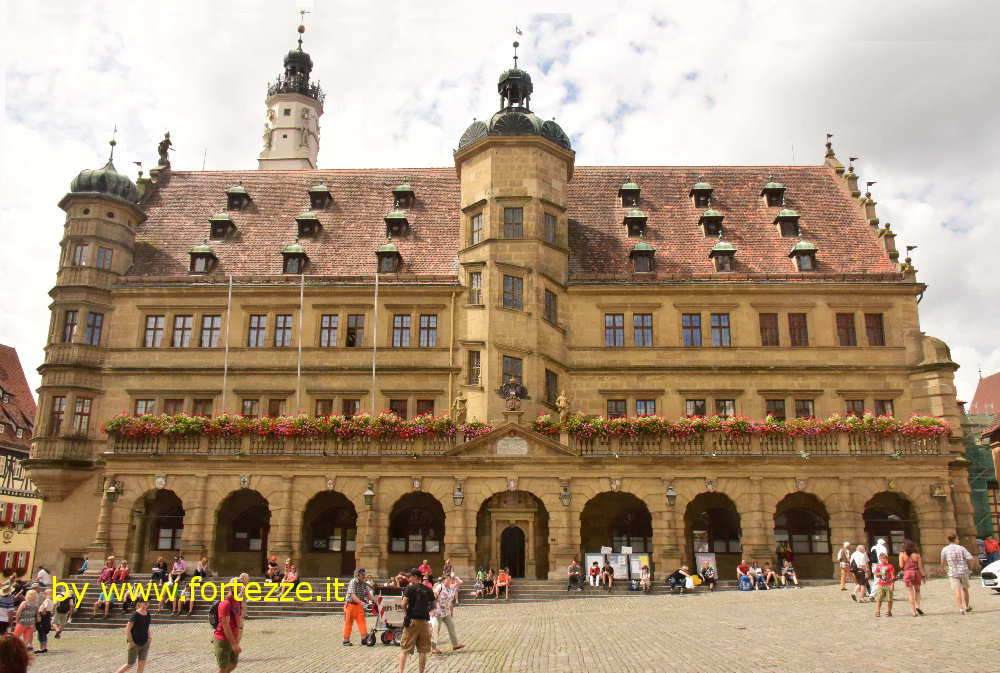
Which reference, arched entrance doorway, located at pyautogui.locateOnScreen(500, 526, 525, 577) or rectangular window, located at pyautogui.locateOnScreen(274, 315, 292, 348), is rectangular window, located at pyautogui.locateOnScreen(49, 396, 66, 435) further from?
arched entrance doorway, located at pyautogui.locateOnScreen(500, 526, 525, 577)

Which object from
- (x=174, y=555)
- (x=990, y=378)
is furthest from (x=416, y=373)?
(x=990, y=378)

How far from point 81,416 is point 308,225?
14.3 meters

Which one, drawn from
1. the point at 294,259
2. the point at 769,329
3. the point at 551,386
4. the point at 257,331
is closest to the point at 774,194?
the point at 769,329

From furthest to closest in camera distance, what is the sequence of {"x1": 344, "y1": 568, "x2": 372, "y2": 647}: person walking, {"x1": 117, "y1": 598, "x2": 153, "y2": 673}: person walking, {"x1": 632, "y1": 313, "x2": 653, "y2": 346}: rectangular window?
1. {"x1": 632, "y1": 313, "x2": 653, "y2": 346}: rectangular window
2. {"x1": 344, "y1": 568, "x2": 372, "y2": 647}: person walking
3. {"x1": 117, "y1": 598, "x2": 153, "y2": 673}: person walking

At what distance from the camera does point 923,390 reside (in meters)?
37.2

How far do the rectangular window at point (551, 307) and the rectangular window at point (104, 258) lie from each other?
2165 centimetres

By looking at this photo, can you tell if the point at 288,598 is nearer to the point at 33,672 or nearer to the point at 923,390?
the point at 33,672

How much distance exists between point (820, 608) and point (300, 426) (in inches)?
819

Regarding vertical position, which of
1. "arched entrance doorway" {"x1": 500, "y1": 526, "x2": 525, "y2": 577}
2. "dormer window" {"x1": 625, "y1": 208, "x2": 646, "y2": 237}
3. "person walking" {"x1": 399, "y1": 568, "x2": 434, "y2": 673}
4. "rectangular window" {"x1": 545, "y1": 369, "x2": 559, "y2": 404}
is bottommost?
"person walking" {"x1": 399, "y1": 568, "x2": 434, "y2": 673}

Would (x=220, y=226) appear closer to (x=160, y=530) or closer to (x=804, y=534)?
(x=160, y=530)

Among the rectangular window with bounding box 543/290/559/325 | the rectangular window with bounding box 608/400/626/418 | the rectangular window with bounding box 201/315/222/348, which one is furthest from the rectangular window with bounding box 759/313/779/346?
the rectangular window with bounding box 201/315/222/348

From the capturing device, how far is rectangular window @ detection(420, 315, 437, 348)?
38.7 m

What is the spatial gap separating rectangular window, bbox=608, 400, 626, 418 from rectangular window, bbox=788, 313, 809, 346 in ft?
28.5

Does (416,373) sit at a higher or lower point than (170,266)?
lower
